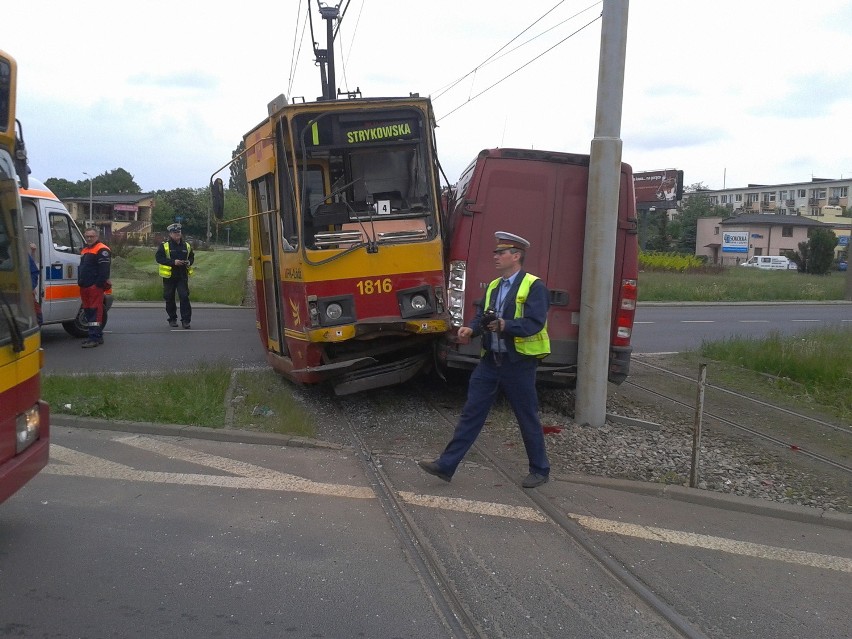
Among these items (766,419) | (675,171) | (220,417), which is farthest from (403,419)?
(675,171)

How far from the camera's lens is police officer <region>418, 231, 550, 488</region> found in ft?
19.1

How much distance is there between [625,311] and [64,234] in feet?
30.4

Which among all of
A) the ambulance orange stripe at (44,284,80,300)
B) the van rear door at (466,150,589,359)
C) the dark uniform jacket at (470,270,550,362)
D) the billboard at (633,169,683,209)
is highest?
the billboard at (633,169,683,209)

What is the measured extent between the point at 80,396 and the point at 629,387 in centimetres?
636

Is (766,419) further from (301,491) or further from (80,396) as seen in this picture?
(80,396)

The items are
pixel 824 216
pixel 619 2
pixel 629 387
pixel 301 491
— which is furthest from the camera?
pixel 824 216

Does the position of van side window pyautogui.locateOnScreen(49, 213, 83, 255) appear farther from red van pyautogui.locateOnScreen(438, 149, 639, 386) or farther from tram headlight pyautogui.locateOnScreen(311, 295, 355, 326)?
red van pyautogui.locateOnScreen(438, 149, 639, 386)

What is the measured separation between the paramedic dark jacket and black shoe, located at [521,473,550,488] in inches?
330

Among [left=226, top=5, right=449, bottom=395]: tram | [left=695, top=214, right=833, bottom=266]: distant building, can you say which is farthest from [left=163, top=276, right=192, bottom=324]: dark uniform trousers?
[left=695, top=214, right=833, bottom=266]: distant building

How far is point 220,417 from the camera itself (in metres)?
7.76

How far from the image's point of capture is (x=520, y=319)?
18.9 feet

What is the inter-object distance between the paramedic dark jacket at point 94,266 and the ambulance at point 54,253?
1.93ft

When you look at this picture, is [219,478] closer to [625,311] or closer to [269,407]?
[269,407]

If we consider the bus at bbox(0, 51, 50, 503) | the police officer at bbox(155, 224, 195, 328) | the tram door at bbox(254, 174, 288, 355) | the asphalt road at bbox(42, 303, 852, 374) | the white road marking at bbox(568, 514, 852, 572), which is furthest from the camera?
the police officer at bbox(155, 224, 195, 328)
